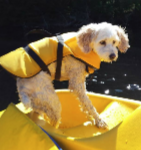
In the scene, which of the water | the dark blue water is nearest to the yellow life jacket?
the water

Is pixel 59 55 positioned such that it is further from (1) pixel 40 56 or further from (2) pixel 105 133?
(2) pixel 105 133

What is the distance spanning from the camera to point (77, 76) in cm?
188

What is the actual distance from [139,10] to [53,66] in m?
16.2

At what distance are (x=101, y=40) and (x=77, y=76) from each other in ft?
1.19

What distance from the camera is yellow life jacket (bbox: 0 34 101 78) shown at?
1726 mm

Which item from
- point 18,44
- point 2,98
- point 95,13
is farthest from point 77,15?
point 2,98

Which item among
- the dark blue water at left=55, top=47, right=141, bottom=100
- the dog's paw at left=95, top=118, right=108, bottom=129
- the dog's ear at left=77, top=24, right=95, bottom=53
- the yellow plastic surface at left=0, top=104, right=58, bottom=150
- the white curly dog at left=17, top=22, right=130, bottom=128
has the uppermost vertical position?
the dog's ear at left=77, top=24, right=95, bottom=53

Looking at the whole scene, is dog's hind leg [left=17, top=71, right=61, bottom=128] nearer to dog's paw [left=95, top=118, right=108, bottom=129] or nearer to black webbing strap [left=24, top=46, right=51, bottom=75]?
black webbing strap [left=24, top=46, right=51, bottom=75]

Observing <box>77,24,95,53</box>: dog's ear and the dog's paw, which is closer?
<box>77,24,95,53</box>: dog's ear

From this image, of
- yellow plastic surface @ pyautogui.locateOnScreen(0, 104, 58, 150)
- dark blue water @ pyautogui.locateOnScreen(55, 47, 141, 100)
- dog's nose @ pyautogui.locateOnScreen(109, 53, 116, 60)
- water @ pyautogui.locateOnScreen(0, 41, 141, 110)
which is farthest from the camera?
dark blue water @ pyautogui.locateOnScreen(55, 47, 141, 100)

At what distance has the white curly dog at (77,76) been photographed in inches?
68.3

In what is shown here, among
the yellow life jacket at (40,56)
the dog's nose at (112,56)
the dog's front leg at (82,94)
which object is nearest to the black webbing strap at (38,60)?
the yellow life jacket at (40,56)

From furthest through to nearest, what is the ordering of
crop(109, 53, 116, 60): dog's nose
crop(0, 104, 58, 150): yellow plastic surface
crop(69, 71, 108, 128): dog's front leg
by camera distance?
1. crop(69, 71, 108, 128): dog's front leg
2. crop(109, 53, 116, 60): dog's nose
3. crop(0, 104, 58, 150): yellow plastic surface

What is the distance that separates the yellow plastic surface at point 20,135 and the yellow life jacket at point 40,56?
13.2 inches
